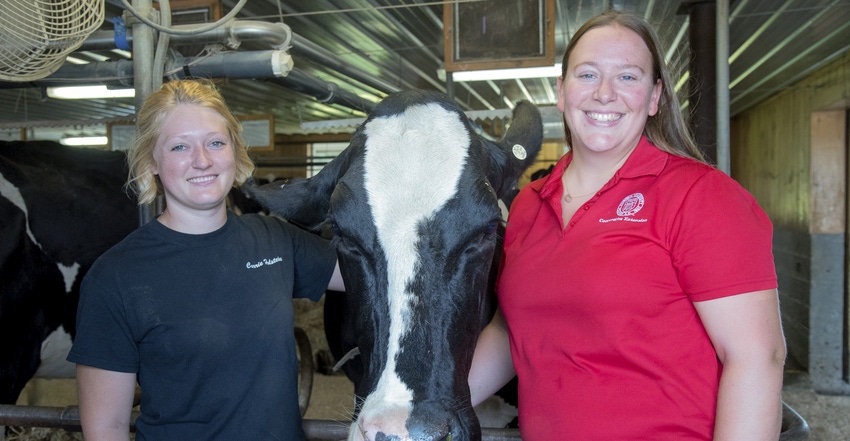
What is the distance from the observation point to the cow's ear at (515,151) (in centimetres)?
230

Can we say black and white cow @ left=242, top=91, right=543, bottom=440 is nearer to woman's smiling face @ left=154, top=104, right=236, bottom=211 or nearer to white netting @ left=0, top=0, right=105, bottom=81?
woman's smiling face @ left=154, top=104, right=236, bottom=211

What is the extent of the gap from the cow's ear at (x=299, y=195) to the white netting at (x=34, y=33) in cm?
81

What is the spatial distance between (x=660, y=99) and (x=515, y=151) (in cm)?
67

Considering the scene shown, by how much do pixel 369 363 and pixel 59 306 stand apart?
283 cm

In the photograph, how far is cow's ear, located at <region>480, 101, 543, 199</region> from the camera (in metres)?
2.30

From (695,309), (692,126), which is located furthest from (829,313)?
(695,309)

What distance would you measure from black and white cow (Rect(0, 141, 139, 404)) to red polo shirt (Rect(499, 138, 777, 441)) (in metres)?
2.87

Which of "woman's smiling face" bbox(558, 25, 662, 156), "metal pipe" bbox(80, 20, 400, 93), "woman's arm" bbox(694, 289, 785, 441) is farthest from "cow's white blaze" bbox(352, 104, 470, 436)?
"metal pipe" bbox(80, 20, 400, 93)

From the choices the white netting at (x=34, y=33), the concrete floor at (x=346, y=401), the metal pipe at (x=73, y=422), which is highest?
the white netting at (x=34, y=33)

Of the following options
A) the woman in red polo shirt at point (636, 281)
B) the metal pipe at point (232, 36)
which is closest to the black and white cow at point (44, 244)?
the metal pipe at point (232, 36)

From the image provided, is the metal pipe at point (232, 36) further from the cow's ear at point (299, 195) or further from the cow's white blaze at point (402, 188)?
the cow's white blaze at point (402, 188)

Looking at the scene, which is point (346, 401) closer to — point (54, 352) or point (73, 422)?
point (54, 352)

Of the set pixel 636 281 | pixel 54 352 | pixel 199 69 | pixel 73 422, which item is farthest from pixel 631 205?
pixel 54 352

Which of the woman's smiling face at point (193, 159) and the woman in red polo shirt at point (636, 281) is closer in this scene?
the woman in red polo shirt at point (636, 281)
